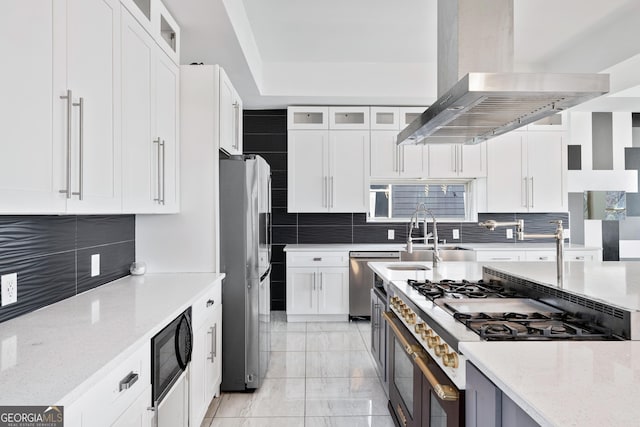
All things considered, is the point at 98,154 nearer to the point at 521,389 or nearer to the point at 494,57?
the point at 521,389

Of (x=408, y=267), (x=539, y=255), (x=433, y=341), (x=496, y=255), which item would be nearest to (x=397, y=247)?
(x=496, y=255)

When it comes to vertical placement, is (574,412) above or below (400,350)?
above

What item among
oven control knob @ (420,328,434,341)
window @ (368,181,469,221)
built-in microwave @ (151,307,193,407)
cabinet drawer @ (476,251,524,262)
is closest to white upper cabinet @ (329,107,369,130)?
window @ (368,181,469,221)

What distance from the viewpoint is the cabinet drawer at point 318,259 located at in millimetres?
4574

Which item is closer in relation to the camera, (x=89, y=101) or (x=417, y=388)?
(x=89, y=101)

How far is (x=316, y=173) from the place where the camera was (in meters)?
4.79

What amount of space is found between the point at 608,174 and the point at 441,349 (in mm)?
4980

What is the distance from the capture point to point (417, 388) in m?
1.70

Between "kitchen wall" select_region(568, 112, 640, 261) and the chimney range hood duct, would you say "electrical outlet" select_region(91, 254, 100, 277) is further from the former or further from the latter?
"kitchen wall" select_region(568, 112, 640, 261)

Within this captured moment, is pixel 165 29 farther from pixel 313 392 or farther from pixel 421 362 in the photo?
pixel 313 392

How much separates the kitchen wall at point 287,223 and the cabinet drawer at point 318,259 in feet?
1.78

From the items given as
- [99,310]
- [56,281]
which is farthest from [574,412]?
[56,281]

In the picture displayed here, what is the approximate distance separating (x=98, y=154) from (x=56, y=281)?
27.0 inches

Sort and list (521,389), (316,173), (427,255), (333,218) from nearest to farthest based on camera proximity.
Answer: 1. (521,389)
2. (427,255)
3. (316,173)
4. (333,218)
